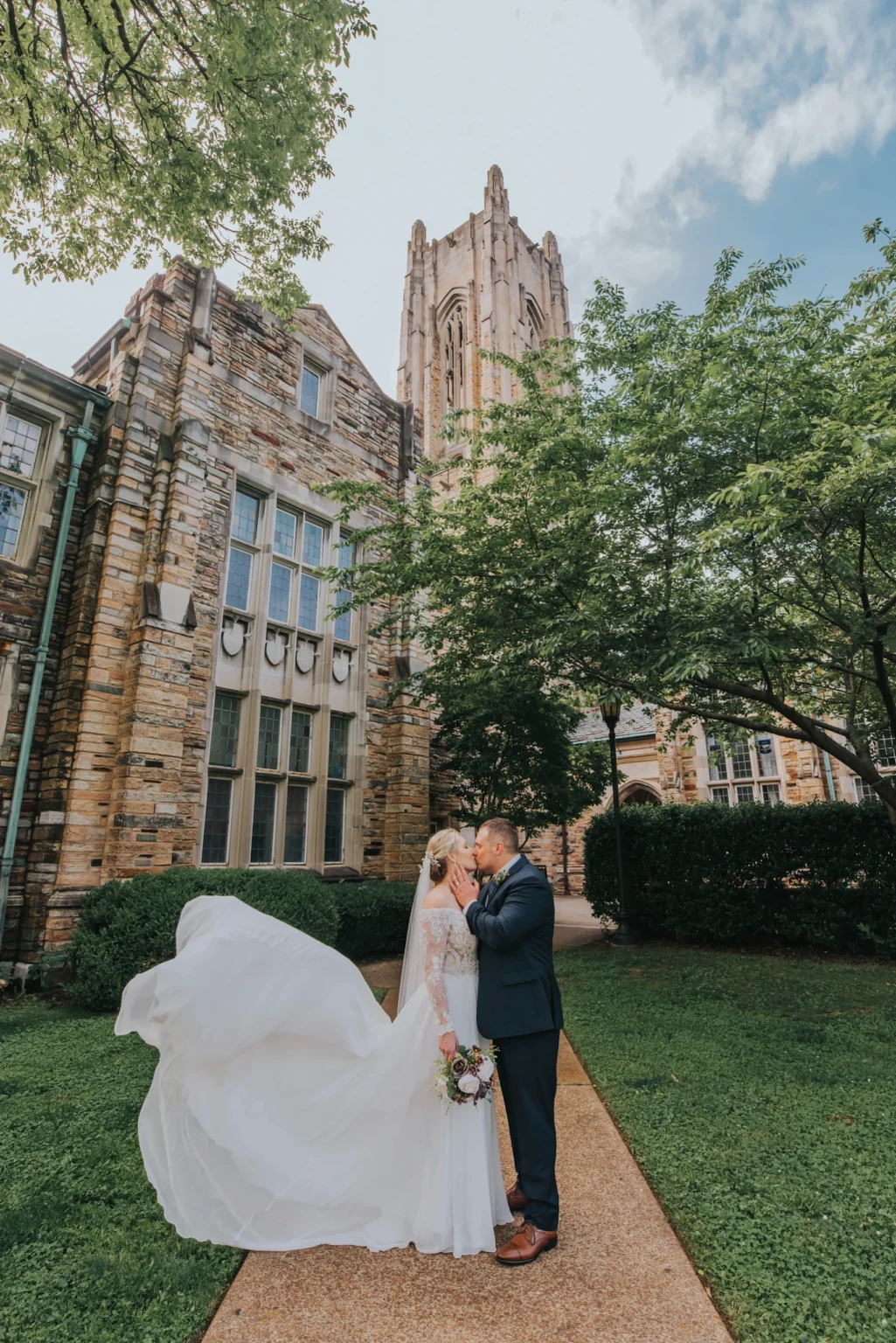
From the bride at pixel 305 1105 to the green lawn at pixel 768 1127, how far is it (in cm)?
111

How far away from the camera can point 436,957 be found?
3.33 metres

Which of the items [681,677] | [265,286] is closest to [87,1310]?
[681,677]

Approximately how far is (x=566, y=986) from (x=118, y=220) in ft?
35.0

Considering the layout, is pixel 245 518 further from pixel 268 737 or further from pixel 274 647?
pixel 268 737

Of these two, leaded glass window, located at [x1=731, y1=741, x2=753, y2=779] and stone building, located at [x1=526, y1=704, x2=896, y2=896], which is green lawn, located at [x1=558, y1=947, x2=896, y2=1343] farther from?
leaded glass window, located at [x1=731, y1=741, x2=753, y2=779]

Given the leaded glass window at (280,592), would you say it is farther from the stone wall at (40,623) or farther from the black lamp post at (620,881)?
the black lamp post at (620,881)

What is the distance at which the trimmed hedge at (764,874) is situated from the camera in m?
10.2

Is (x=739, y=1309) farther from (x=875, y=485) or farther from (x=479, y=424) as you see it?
(x=479, y=424)

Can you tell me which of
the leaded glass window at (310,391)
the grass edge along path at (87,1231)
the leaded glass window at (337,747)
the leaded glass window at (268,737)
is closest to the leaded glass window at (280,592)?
the leaded glass window at (268,737)

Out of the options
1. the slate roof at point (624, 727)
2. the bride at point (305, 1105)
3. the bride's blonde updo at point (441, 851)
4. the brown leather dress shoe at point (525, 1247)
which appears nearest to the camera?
the brown leather dress shoe at point (525, 1247)

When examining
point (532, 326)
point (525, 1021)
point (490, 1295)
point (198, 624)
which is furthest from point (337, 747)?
point (532, 326)

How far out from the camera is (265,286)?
8.27m

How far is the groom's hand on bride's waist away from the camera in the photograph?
354 cm

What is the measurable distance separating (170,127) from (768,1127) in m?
10.3
